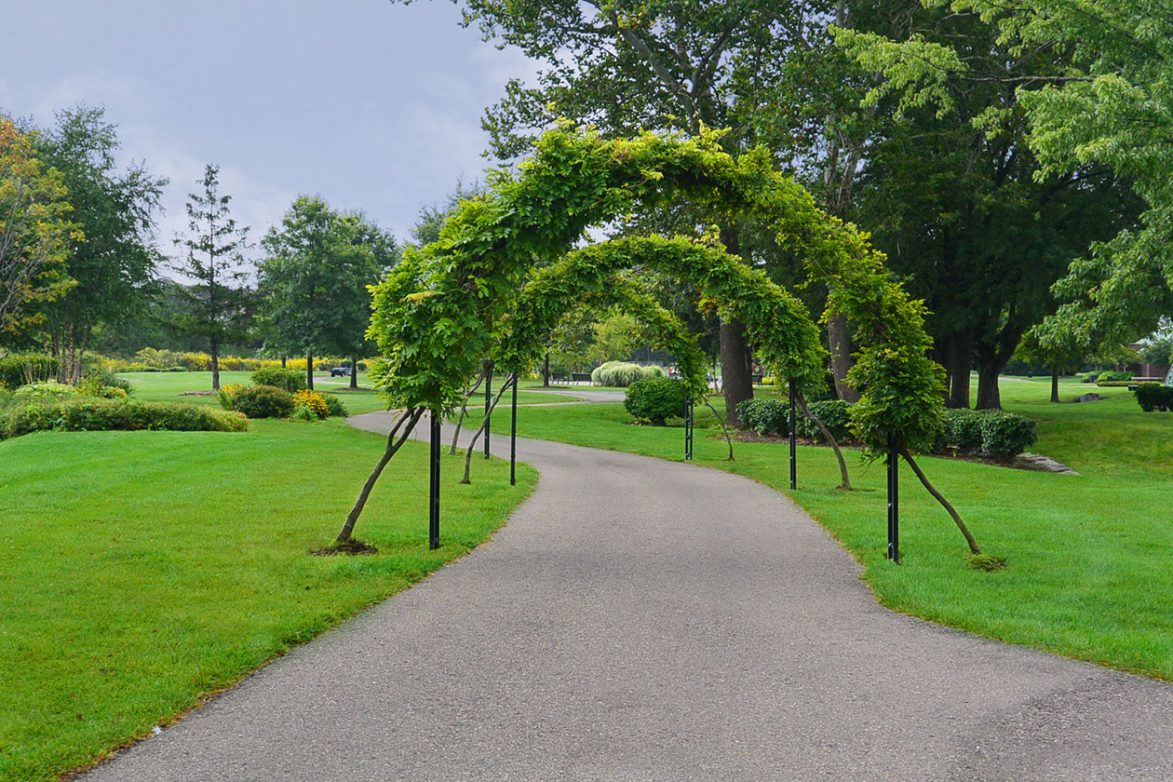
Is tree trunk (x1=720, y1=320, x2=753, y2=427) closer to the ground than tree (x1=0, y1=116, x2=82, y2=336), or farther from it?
closer to the ground

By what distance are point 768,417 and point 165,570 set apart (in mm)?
19278

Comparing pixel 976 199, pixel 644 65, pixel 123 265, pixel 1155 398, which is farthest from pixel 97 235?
pixel 1155 398

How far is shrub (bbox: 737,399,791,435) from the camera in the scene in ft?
78.6

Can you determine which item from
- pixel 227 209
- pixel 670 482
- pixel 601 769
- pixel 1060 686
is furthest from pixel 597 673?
pixel 227 209

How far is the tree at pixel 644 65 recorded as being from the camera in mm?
23156

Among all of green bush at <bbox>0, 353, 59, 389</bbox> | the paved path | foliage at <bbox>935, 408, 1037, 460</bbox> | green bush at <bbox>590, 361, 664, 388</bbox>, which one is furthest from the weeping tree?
green bush at <bbox>590, 361, 664, 388</bbox>

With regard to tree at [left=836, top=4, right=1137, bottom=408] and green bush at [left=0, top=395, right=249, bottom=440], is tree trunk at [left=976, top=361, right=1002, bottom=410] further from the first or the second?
green bush at [left=0, top=395, right=249, bottom=440]

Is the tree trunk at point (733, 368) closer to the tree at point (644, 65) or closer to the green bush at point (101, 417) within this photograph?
the tree at point (644, 65)

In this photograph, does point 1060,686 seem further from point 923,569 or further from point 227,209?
point 227,209

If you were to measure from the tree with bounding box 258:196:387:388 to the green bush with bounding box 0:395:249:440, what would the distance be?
24248 mm

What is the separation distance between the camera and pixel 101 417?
19719 millimetres

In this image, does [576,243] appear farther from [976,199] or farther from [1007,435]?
[976,199]

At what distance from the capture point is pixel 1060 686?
4996 millimetres

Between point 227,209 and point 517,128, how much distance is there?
25.7m
